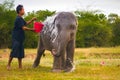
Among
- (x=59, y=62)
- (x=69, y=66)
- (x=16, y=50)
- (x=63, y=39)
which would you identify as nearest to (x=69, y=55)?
(x=69, y=66)

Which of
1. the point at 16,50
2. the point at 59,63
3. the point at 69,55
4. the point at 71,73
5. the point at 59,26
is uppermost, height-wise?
A: the point at 59,26

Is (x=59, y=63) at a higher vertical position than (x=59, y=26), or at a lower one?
lower

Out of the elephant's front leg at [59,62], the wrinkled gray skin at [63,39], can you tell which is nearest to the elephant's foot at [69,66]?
the wrinkled gray skin at [63,39]

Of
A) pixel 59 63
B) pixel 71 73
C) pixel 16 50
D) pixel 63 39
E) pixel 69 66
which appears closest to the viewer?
pixel 71 73

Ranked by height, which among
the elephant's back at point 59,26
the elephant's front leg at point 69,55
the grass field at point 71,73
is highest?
the elephant's back at point 59,26

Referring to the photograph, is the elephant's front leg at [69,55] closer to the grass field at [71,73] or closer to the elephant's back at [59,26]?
the grass field at [71,73]

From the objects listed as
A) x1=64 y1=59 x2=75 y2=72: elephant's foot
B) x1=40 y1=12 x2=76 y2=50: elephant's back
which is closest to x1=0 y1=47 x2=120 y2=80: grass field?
x1=64 y1=59 x2=75 y2=72: elephant's foot

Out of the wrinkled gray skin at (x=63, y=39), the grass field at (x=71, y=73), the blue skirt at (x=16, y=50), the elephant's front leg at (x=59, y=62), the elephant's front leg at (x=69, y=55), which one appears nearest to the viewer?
the grass field at (x=71, y=73)

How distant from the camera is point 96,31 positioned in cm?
6500

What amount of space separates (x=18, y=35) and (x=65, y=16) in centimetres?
190

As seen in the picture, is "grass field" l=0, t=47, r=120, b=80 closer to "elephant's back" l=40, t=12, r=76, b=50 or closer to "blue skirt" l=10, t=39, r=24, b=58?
"blue skirt" l=10, t=39, r=24, b=58

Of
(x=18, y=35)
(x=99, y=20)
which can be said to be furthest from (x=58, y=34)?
(x=99, y=20)

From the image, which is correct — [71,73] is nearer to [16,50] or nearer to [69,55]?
[69,55]

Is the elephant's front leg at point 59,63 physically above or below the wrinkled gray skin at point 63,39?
below
